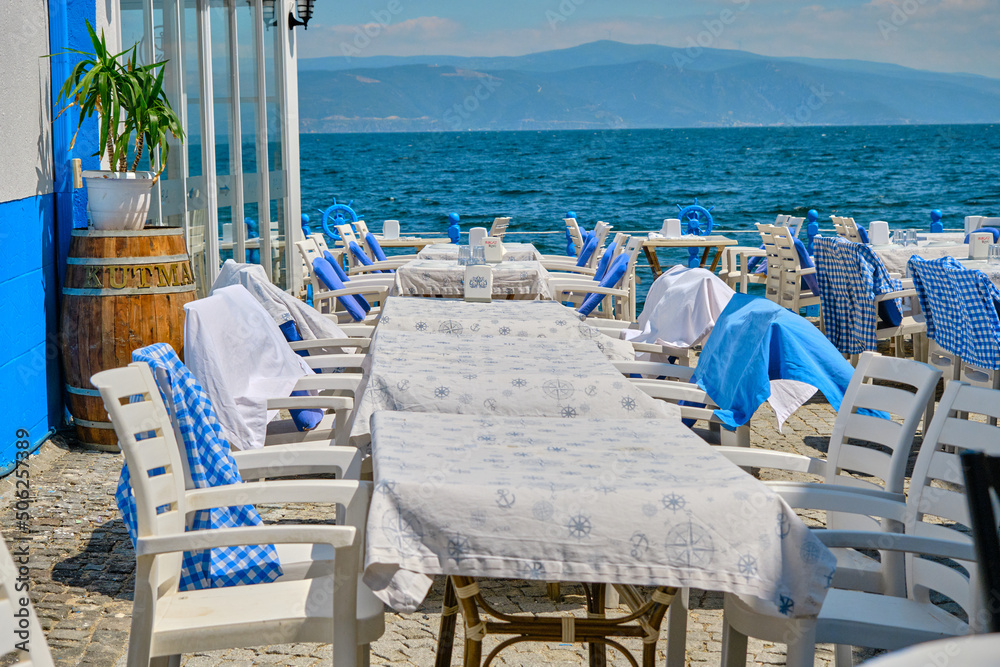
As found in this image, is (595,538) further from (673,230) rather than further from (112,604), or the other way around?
(673,230)

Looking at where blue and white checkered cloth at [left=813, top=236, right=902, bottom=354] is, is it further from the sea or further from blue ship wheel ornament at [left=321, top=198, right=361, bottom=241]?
the sea

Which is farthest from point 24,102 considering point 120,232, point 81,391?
point 81,391

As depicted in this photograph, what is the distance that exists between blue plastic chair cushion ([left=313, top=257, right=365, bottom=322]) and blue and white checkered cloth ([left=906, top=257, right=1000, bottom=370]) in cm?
329

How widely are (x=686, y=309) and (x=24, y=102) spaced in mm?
3145

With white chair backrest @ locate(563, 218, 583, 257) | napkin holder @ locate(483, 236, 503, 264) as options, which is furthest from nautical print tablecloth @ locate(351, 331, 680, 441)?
white chair backrest @ locate(563, 218, 583, 257)

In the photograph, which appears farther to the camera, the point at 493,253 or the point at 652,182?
the point at 652,182

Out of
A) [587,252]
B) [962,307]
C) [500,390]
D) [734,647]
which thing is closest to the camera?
[734,647]

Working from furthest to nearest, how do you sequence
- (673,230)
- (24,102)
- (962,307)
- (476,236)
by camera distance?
(673,230) → (476,236) → (24,102) → (962,307)

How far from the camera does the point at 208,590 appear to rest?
1907 millimetres

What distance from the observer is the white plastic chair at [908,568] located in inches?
67.6

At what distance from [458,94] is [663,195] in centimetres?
4757

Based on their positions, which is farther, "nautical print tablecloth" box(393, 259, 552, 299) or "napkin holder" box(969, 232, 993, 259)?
"nautical print tablecloth" box(393, 259, 552, 299)

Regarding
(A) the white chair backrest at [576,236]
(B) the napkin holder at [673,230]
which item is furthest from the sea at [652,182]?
(B) the napkin holder at [673,230]

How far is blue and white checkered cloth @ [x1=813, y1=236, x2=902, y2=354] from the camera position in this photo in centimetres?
519
